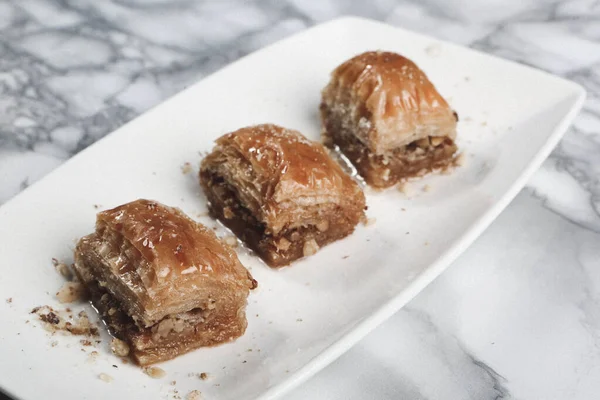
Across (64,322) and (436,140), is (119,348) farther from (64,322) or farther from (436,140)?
(436,140)

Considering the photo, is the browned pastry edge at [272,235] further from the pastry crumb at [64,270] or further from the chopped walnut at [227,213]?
the pastry crumb at [64,270]

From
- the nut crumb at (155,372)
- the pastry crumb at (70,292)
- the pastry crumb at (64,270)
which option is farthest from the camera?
the pastry crumb at (64,270)

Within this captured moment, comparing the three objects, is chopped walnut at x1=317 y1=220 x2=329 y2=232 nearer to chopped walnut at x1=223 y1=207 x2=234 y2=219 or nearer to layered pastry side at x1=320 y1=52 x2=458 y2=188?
chopped walnut at x1=223 y1=207 x2=234 y2=219

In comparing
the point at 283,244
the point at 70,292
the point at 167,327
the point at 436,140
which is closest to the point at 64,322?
the point at 70,292

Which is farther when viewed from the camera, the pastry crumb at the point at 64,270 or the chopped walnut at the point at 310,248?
the chopped walnut at the point at 310,248

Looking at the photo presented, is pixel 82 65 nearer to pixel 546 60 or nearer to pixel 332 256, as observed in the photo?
pixel 332 256

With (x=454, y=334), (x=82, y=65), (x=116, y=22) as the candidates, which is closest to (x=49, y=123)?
(x=82, y=65)

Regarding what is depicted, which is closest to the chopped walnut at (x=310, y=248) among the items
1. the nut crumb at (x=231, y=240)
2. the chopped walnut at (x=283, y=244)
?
the chopped walnut at (x=283, y=244)
